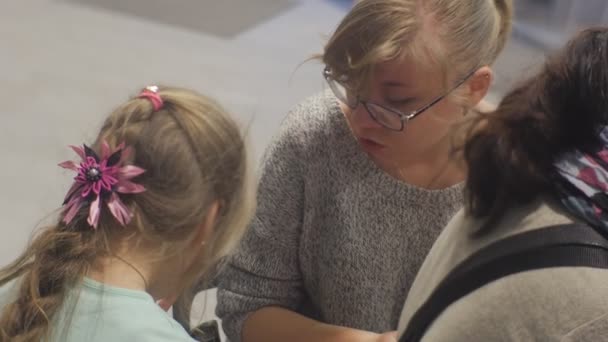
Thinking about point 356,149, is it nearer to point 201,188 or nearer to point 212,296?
point 201,188

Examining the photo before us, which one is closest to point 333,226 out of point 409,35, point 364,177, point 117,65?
point 364,177

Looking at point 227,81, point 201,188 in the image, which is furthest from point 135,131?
point 227,81

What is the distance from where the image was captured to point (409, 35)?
0.99 metres

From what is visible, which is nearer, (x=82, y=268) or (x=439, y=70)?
(x=82, y=268)

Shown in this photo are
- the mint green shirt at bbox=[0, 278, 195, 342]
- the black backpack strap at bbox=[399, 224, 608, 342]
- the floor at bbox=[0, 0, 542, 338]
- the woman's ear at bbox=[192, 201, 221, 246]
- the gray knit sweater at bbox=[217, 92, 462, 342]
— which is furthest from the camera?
the floor at bbox=[0, 0, 542, 338]

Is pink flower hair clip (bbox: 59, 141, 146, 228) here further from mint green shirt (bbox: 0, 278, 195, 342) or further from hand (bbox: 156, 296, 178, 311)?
hand (bbox: 156, 296, 178, 311)

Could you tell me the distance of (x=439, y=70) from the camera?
1.01m

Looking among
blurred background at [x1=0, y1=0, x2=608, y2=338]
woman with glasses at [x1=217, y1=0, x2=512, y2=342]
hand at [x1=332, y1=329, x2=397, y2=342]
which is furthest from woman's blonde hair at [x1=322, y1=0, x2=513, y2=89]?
blurred background at [x1=0, y1=0, x2=608, y2=338]

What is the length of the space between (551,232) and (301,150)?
1.74ft

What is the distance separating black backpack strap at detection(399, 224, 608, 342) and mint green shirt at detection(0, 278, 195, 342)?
331mm

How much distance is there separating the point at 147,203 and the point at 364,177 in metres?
0.34

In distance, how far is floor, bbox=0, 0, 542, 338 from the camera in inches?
98.4

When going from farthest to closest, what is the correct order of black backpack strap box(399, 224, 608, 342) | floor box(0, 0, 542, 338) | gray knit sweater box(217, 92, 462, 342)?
floor box(0, 0, 542, 338)
gray knit sweater box(217, 92, 462, 342)
black backpack strap box(399, 224, 608, 342)

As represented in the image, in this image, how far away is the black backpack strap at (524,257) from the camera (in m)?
0.62
